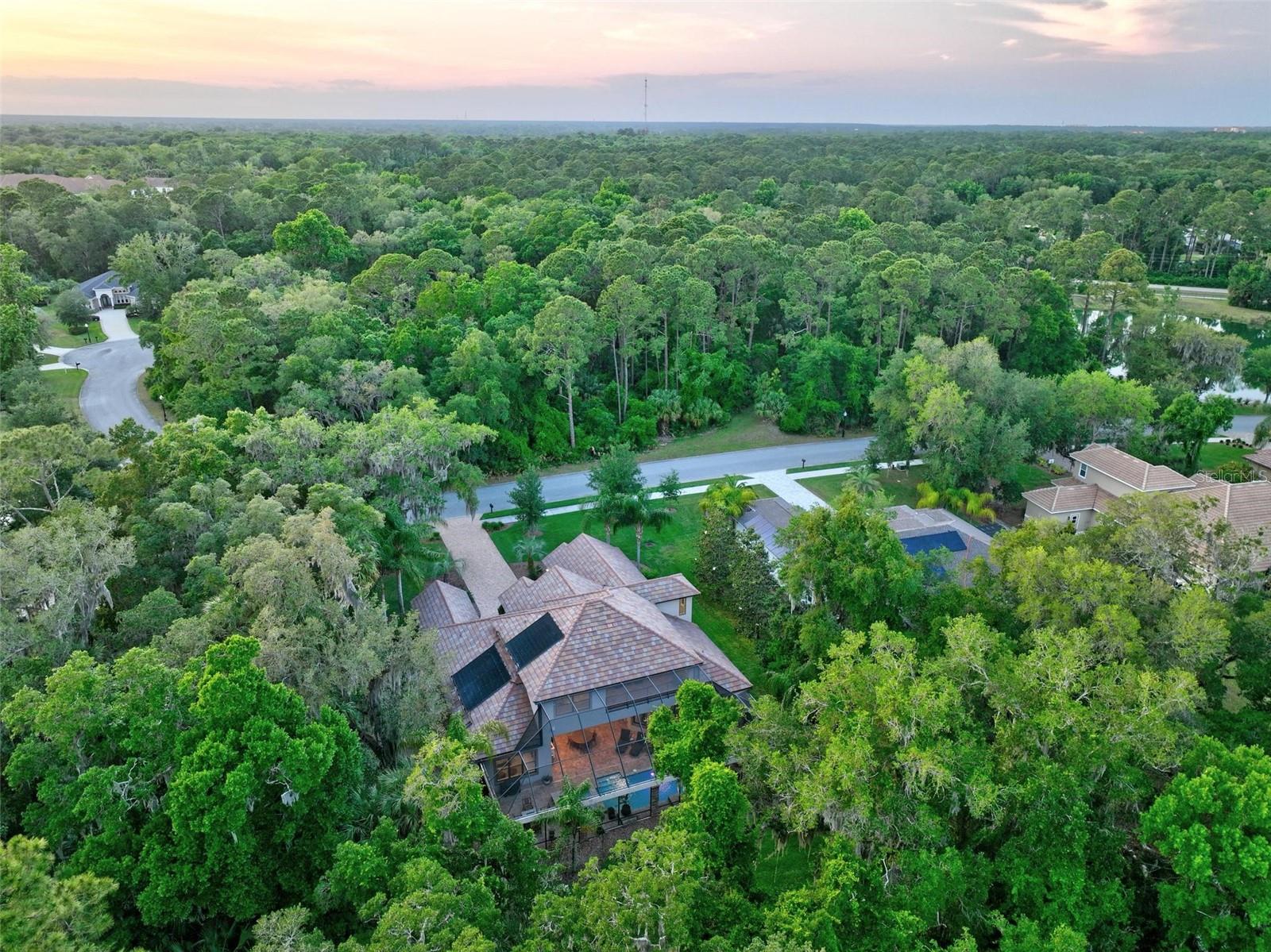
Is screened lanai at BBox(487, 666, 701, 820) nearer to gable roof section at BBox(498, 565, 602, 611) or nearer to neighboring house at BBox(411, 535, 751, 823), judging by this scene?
neighboring house at BBox(411, 535, 751, 823)

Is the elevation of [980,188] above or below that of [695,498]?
above

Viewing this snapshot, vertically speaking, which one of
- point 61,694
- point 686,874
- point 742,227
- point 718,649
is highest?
point 742,227

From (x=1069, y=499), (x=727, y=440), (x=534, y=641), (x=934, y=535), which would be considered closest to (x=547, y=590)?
(x=534, y=641)

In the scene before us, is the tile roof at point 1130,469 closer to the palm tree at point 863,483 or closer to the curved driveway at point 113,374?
the palm tree at point 863,483

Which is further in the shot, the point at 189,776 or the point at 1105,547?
the point at 1105,547

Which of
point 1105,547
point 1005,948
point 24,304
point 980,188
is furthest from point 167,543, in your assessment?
point 980,188

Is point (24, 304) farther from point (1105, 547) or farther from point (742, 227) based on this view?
point (1105, 547)

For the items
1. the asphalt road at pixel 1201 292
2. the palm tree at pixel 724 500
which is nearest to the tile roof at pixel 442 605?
the palm tree at pixel 724 500
